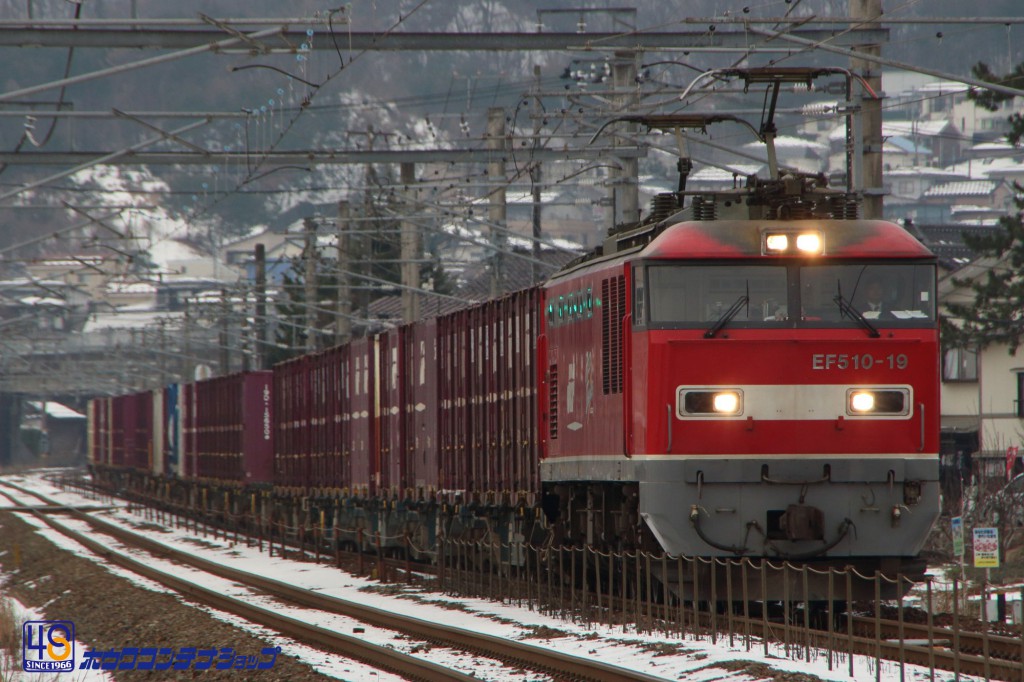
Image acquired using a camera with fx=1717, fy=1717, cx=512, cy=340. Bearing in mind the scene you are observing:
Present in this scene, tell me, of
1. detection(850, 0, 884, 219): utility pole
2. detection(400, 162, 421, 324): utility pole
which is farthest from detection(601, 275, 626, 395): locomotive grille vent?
detection(400, 162, 421, 324): utility pole

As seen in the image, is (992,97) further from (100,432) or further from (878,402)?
(100,432)

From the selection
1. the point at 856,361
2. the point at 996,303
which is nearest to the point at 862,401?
the point at 856,361

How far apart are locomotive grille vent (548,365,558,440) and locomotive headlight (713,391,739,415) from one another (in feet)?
12.7

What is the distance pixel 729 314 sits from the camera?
1530 cm

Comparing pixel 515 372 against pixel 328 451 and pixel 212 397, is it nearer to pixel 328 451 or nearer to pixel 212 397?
pixel 328 451

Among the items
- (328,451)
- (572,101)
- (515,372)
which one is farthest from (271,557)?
(515,372)

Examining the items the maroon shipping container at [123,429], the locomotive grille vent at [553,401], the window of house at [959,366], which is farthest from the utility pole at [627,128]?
the maroon shipping container at [123,429]

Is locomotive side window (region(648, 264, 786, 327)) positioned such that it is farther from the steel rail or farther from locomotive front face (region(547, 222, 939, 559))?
the steel rail

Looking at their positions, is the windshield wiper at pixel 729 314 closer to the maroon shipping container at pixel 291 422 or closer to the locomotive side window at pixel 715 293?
the locomotive side window at pixel 715 293

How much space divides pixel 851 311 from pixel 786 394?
0.96 metres

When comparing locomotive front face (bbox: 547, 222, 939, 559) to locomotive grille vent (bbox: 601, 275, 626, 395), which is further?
locomotive grille vent (bbox: 601, 275, 626, 395)

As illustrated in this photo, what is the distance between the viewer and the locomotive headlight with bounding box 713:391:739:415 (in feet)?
50.0

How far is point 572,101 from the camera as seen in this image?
2828 centimetres

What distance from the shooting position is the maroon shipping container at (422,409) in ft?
83.0
